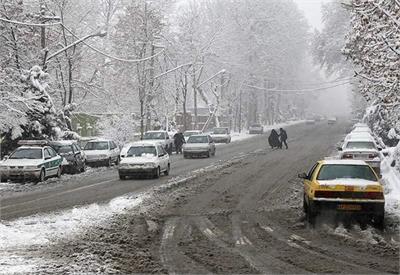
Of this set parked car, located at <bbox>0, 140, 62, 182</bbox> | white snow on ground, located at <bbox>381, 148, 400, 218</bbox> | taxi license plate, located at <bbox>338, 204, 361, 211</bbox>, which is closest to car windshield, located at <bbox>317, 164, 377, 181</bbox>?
taxi license plate, located at <bbox>338, 204, 361, 211</bbox>

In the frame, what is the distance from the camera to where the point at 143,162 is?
23.6m

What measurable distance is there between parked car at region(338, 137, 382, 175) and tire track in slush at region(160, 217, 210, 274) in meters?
14.6

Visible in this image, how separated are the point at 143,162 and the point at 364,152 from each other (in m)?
9.47

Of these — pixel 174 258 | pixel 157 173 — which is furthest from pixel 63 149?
pixel 174 258

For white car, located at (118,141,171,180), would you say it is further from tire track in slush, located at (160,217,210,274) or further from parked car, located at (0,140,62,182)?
tire track in slush, located at (160,217,210,274)

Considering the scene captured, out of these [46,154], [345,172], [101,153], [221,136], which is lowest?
[221,136]

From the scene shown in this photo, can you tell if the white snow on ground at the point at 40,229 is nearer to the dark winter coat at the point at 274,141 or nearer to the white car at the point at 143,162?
the white car at the point at 143,162

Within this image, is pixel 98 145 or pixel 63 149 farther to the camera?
pixel 98 145

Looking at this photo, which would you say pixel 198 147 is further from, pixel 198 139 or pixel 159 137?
pixel 159 137

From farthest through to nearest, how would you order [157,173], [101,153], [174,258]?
[101,153], [157,173], [174,258]

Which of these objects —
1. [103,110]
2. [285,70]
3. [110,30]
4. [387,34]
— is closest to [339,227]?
[387,34]

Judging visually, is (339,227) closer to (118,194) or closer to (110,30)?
(118,194)

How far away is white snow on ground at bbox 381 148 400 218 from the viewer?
1520cm

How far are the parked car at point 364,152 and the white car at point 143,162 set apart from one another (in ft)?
26.4
